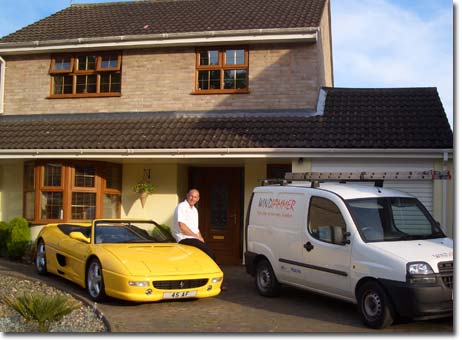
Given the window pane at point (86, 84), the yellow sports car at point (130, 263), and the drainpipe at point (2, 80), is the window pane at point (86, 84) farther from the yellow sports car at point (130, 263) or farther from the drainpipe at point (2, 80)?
the yellow sports car at point (130, 263)

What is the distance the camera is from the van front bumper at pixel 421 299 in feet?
22.0

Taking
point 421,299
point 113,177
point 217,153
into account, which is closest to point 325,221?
point 421,299

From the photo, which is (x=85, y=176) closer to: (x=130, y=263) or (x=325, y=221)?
(x=130, y=263)

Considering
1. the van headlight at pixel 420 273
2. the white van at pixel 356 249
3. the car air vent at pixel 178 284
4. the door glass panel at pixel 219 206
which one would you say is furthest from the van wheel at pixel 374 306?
the door glass panel at pixel 219 206

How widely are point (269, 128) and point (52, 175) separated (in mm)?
5301

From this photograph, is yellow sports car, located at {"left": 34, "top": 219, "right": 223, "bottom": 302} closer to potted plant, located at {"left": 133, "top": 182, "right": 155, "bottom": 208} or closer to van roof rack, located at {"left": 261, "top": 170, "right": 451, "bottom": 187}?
van roof rack, located at {"left": 261, "top": 170, "right": 451, "bottom": 187}

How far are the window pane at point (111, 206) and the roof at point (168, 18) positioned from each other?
4.30m

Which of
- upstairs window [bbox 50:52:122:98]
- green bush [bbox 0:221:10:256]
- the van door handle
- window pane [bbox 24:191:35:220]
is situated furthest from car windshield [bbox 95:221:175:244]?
upstairs window [bbox 50:52:122:98]

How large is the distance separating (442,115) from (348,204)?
6.17m

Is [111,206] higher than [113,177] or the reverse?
the reverse

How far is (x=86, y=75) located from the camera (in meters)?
15.3

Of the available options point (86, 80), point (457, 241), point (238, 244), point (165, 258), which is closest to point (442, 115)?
point (238, 244)

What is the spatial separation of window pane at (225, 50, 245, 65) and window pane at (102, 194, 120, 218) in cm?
444

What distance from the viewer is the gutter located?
13.8 meters
